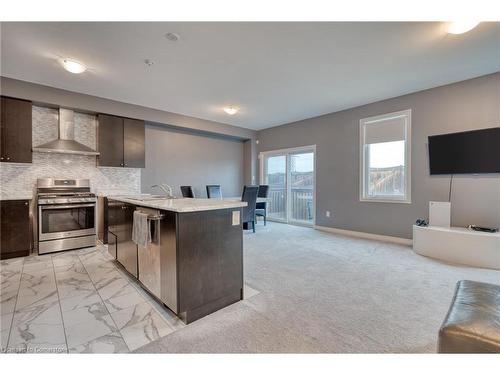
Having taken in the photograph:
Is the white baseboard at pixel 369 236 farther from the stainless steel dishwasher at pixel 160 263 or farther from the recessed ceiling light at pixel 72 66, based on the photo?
the recessed ceiling light at pixel 72 66

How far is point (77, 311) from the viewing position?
6.40ft

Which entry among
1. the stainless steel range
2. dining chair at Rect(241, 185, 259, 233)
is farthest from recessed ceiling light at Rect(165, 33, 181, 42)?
the stainless steel range

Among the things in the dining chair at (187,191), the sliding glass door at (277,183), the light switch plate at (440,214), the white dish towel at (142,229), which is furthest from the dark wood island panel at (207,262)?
the sliding glass door at (277,183)

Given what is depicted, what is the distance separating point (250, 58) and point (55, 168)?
3781 millimetres

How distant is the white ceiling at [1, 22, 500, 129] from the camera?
2.31 meters

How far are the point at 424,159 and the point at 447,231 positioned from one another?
1272 mm

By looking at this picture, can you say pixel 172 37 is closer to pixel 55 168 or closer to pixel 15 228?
pixel 55 168

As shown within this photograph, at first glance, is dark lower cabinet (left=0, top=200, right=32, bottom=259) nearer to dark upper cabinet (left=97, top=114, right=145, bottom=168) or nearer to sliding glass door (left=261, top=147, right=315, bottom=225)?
dark upper cabinet (left=97, top=114, right=145, bottom=168)

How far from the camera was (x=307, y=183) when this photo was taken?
5859mm

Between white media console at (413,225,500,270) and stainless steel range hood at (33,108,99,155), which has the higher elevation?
stainless steel range hood at (33,108,99,155)

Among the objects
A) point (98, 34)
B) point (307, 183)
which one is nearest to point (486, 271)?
point (307, 183)

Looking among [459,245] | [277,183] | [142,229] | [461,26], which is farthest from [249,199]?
[461,26]

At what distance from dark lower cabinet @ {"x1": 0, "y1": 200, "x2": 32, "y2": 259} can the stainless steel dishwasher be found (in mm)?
2546

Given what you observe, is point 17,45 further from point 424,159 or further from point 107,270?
point 424,159
